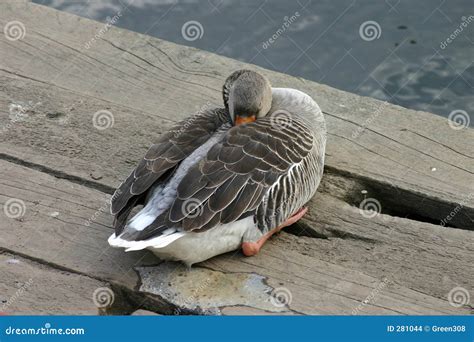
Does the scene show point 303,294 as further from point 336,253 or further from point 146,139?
point 146,139

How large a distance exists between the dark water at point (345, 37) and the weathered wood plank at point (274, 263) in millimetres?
3682

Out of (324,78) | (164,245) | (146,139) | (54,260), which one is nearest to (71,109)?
(146,139)

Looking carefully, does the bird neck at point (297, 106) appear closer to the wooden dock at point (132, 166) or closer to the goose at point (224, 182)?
the goose at point (224, 182)

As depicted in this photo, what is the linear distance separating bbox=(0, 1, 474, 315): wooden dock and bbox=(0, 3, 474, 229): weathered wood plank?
0.01 m

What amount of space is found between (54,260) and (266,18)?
203 inches

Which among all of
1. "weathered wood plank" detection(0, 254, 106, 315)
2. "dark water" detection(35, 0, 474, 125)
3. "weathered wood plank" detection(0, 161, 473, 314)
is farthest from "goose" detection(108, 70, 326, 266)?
"dark water" detection(35, 0, 474, 125)

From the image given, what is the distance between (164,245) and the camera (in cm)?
436

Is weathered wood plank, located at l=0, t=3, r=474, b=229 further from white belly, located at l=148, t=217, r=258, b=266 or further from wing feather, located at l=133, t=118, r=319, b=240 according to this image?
white belly, located at l=148, t=217, r=258, b=266

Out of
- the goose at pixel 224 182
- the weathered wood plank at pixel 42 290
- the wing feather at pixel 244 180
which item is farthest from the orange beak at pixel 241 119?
the weathered wood plank at pixel 42 290

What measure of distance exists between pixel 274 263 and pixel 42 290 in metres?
1.28

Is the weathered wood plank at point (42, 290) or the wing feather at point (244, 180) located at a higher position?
the wing feather at point (244, 180)

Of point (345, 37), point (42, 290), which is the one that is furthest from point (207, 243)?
point (345, 37)

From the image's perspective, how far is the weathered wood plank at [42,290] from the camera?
4.32 metres

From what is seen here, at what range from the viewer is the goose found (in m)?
4.49
